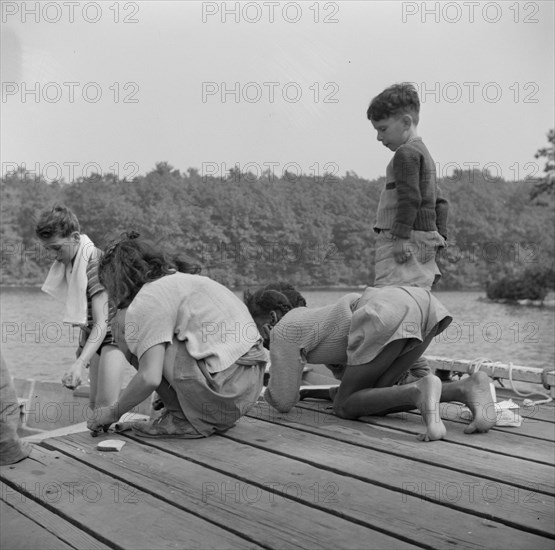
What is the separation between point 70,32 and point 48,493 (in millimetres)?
14755

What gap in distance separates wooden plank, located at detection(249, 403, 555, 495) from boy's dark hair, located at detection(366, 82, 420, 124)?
120 cm

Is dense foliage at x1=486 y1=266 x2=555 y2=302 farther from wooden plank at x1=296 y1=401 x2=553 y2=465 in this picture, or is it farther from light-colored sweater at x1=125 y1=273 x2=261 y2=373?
light-colored sweater at x1=125 y1=273 x2=261 y2=373

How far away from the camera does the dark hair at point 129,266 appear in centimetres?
240

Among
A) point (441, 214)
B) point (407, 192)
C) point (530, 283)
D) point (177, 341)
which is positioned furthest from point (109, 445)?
point (530, 283)

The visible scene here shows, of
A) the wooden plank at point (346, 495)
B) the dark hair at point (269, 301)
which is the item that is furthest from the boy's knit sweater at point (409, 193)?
the wooden plank at point (346, 495)

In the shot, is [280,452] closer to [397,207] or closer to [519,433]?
[519,433]

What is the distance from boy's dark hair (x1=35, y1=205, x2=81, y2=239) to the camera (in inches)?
120

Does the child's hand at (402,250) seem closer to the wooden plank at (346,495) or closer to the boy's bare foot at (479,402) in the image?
the boy's bare foot at (479,402)

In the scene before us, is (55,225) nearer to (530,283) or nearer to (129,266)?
(129,266)

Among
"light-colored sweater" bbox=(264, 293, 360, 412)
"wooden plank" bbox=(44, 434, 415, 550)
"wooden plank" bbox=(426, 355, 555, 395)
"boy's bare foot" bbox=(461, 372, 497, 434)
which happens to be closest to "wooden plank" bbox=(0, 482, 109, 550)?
"wooden plank" bbox=(44, 434, 415, 550)

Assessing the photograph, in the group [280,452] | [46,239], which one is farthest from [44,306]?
[280,452]

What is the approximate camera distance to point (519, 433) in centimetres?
259

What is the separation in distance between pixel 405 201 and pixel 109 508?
A: 5.29 feet

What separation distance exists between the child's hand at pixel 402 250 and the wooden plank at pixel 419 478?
0.78m
